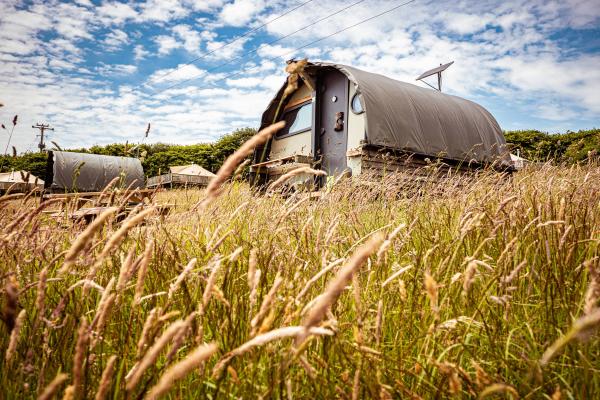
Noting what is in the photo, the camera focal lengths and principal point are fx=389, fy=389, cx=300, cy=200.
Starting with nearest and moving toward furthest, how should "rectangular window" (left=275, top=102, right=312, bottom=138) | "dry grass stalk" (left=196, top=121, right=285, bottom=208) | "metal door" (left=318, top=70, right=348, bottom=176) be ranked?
"dry grass stalk" (left=196, top=121, right=285, bottom=208), "metal door" (left=318, top=70, right=348, bottom=176), "rectangular window" (left=275, top=102, right=312, bottom=138)

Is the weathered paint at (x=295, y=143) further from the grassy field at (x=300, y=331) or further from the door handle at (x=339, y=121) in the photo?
the grassy field at (x=300, y=331)

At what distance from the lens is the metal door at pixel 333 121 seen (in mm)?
10641

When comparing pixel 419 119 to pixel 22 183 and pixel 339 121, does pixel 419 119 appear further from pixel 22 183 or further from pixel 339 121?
pixel 22 183

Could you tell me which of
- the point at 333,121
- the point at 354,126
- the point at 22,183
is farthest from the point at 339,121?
the point at 22,183

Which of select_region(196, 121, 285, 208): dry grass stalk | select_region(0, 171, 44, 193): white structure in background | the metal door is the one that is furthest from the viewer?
the metal door

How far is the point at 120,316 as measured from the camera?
66.4 inches

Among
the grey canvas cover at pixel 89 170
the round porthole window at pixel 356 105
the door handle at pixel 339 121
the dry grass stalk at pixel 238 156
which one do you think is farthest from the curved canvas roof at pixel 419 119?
the grey canvas cover at pixel 89 170

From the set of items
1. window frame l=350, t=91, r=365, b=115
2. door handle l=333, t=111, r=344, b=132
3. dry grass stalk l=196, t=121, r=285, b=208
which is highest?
window frame l=350, t=91, r=365, b=115

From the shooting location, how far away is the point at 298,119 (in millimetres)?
12773

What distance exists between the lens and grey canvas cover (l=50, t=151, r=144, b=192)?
18422mm

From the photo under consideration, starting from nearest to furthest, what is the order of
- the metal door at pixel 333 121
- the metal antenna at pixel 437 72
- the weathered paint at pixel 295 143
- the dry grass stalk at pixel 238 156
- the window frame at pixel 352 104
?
the dry grass stalk at pixel 238 156 → the window frame at pixel 352 104 → the metal door at pixel 333 121 → the weathered paint at pixel 295 143 → the metal antenna at pixel 437 72

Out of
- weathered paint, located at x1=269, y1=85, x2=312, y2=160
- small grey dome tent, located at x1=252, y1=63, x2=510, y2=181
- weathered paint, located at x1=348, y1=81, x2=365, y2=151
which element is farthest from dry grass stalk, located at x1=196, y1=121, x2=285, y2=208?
weathered paint, located at x1=269, y1=85, x2=312, y2=160

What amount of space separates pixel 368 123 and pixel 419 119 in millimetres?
2147

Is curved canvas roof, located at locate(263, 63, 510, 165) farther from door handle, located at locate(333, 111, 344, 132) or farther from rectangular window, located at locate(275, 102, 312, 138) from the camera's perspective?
door handle, located at locate(333, 111, 344, 132)
